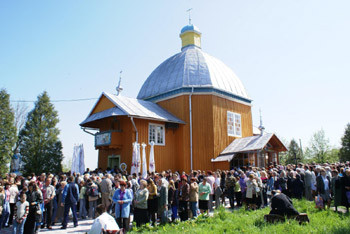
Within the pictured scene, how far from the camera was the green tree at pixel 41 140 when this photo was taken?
24.0 metres

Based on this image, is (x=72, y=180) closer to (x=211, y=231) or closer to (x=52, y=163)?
(x=211, y=231)

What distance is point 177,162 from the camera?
2031cm

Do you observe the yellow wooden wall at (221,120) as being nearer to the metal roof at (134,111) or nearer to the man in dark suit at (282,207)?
the metal roof at (134,111)

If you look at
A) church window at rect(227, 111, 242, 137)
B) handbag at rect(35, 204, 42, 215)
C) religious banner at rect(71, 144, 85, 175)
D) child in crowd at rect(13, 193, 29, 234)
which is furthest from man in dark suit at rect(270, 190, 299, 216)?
church window at rect(227, 111, 242, 137)

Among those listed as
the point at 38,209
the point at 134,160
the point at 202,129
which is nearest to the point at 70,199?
the point at 38,209

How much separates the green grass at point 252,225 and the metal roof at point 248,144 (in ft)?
30.7

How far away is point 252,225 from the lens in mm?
8156

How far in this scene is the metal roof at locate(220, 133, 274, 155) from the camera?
756 inches

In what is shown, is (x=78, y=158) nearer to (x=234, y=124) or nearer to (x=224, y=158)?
(x=224, y=158)

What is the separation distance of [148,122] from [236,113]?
8.25 metres

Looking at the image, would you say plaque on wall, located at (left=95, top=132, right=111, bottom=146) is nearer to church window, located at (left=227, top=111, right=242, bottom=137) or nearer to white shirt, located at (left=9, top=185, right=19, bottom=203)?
white shirt, located at (left=9, top=185, right=19, bottom=203)

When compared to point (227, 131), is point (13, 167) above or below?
below

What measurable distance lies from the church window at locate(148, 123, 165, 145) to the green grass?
31.9 feet

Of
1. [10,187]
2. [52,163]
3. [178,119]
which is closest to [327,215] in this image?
[10,187]
